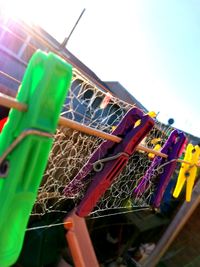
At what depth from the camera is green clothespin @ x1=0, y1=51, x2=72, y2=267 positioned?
0.53m

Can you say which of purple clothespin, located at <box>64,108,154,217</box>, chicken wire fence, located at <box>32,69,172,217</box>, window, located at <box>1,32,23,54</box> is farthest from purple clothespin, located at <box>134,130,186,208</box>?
window, located at <box>1,32,23,54</box>

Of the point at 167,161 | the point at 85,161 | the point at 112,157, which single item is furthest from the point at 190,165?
the point at 112,157

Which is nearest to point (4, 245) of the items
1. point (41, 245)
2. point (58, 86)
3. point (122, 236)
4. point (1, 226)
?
point (1, 226)

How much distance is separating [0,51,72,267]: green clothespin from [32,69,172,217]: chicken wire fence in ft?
1.67

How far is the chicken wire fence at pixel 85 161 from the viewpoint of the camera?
1258 mm

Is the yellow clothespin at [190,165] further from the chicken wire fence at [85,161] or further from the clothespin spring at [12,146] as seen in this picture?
the clothespin spring at [12,146]

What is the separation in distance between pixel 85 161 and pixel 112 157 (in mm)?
534

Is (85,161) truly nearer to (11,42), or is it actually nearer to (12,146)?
(12,146)

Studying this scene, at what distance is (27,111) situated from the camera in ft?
1.77

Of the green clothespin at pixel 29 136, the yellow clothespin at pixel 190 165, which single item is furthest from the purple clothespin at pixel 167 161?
the green clothespin at pixel 29 136

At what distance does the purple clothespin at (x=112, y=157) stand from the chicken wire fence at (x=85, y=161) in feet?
0.27

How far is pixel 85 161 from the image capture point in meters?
1.47

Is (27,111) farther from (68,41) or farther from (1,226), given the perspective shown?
(68,41)

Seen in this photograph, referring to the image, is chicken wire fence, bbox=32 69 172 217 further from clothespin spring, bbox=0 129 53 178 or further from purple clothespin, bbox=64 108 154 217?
clothespin spring, bbox=0 129 53 178
